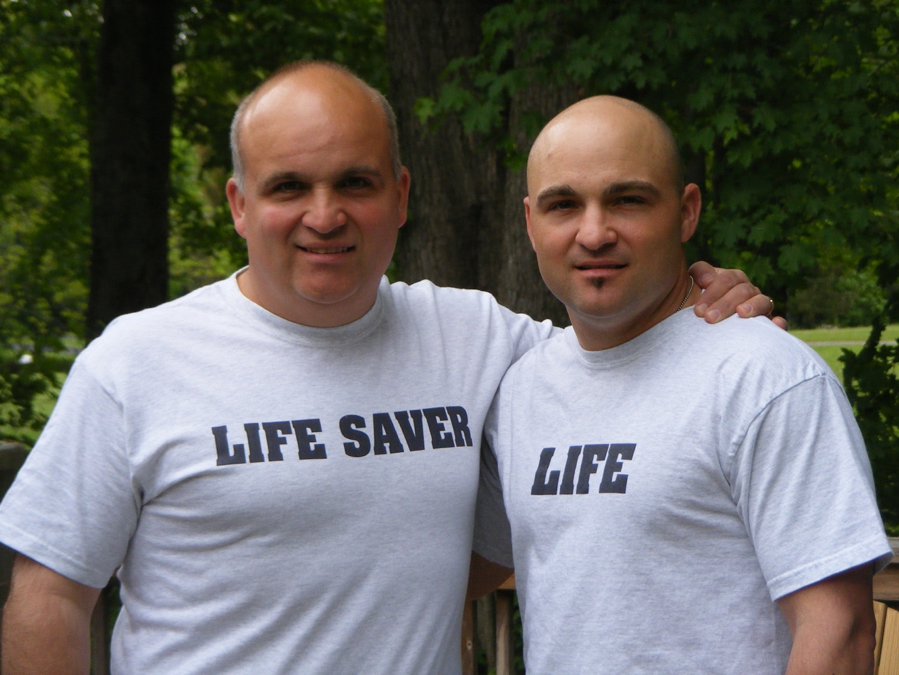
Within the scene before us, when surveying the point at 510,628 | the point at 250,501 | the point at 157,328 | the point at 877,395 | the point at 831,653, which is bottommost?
the point at 877,395

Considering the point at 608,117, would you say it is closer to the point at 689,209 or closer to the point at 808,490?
the point at 689,209

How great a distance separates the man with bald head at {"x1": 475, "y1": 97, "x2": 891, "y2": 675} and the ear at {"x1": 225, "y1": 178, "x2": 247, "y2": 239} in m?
0.71

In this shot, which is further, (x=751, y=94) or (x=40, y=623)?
(x=751, y=94)

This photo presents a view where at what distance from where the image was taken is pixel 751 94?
5332mm

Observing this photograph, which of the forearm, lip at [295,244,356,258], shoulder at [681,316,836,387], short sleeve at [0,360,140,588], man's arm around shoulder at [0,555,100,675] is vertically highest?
lip at [295,244,356,258]

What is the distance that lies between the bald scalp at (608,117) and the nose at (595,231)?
189 millimetres

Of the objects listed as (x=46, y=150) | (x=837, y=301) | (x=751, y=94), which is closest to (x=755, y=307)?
(x=751, y=94)

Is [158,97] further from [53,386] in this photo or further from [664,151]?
[664,151]

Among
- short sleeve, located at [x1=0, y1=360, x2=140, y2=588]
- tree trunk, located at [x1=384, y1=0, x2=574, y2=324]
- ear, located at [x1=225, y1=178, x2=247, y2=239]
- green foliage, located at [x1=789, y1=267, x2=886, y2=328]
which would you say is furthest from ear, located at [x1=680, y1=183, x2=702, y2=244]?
green foliage, located at [x1=789, y1=267, x2=886, y2=328]

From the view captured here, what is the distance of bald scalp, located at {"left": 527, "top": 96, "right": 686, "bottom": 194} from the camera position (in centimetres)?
229

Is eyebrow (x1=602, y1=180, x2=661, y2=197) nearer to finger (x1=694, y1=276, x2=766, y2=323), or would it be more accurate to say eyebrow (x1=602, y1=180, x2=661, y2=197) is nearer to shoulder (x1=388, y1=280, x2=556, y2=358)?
finger (x1=694, y1=276, x2=766, y2=323)

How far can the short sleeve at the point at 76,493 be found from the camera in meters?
2.27

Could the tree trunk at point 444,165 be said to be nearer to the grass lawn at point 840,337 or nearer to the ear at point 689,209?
the grass lawn at point 840,337

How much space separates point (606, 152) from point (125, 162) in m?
7.08
